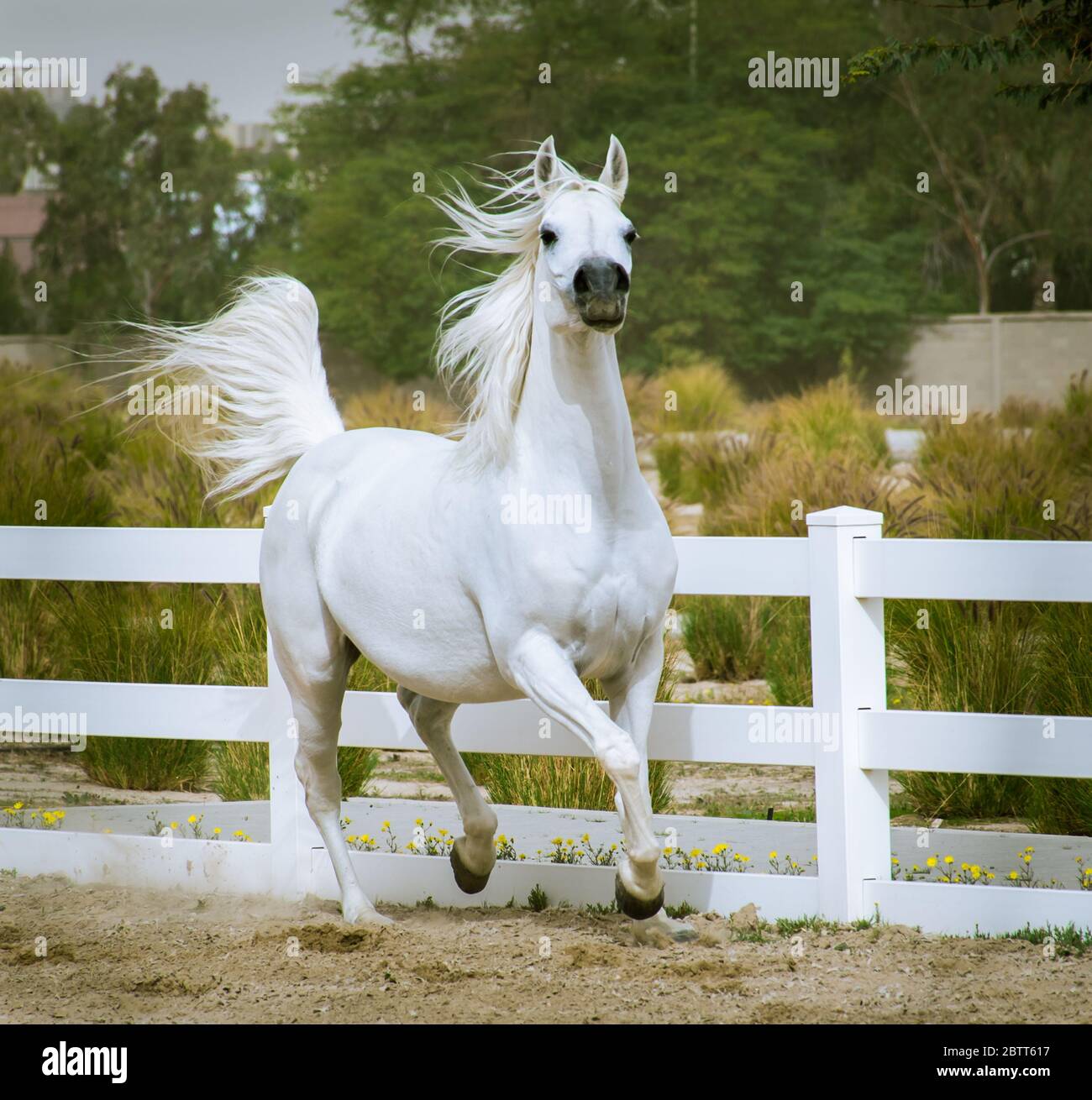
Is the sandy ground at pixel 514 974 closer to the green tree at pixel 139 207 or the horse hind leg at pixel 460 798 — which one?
the horse hind leg at pixel 460 798

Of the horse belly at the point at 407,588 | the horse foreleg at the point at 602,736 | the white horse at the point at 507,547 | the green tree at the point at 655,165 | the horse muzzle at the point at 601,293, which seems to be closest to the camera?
the horse muzzle at the point at 601,293

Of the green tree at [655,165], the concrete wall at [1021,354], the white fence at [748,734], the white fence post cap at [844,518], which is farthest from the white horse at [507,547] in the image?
the green tree at [655,165]

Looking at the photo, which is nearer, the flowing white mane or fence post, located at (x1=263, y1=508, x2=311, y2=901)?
the flowing white mane

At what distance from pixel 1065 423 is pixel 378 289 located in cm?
2504

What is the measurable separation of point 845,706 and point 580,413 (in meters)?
1.36

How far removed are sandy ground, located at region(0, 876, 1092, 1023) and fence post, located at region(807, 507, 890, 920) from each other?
217 mm

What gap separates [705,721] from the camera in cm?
475

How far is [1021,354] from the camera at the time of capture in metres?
33.1

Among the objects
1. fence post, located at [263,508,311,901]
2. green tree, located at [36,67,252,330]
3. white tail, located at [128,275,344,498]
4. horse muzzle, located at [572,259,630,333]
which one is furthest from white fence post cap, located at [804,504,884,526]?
green tree, located at [36,67,252,330]

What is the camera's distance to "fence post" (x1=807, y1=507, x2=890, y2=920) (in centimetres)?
446

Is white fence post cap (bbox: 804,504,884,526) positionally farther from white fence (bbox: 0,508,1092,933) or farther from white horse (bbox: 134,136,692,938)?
white horse (bbox: 134,136,692,938)

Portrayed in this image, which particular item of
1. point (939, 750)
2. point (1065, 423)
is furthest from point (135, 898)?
point (1065, 423)

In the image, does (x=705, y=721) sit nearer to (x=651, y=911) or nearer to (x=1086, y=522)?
(x=651, y=911)

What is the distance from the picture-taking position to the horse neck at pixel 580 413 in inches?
156
